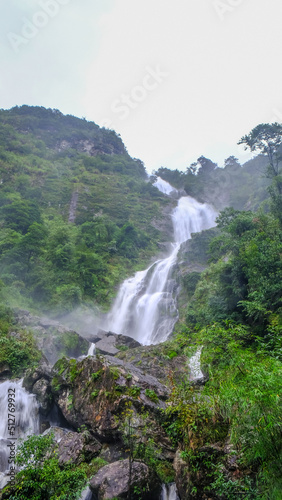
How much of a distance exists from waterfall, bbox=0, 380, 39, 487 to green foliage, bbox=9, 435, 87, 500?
5372mm

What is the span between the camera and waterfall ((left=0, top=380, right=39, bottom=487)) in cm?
936

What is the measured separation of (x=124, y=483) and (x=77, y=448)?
181cm

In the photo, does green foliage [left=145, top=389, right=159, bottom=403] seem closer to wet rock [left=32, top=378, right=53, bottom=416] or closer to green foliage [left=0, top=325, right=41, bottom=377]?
wet rock [left=32, top=378, right=53, bottom=416]

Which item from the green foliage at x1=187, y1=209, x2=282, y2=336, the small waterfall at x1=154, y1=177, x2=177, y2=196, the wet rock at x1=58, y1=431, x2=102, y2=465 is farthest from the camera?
the small waterfall at x1=154, y1=177, x2=177, y2=196

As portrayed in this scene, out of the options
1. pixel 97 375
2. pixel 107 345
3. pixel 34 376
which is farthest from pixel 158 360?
pixel 34 376

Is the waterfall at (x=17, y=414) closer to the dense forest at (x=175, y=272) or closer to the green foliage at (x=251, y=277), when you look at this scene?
the dense forest at (x=175, y=272)

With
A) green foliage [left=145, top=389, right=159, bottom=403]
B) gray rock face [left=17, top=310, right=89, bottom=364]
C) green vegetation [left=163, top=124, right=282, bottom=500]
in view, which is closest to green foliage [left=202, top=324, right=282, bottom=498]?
green vegetation [left=163, top=124, right=282, bottom=500]

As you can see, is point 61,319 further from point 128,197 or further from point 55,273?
point 128,197

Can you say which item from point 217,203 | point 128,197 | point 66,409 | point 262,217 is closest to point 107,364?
point 66,409

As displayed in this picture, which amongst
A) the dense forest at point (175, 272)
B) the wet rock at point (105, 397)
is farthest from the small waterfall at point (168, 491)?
the wet rock at point (105, 397)

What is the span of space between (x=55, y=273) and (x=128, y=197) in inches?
1082

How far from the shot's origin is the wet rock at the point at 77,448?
644 cm

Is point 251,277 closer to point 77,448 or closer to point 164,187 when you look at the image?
point 77,448

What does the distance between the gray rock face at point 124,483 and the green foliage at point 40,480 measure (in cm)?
101
